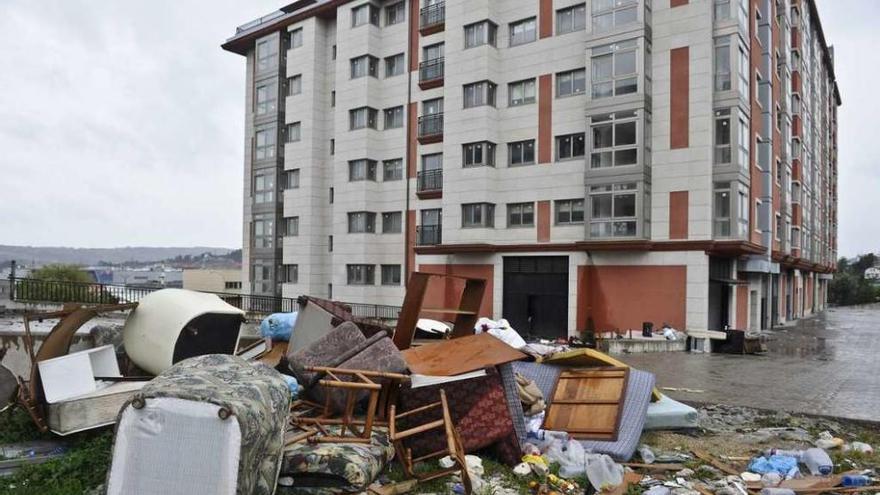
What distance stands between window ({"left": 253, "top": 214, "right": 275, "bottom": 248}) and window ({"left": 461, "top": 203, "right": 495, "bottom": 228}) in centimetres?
1439

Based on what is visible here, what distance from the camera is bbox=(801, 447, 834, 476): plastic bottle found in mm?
7074

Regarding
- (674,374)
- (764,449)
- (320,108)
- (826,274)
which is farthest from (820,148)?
(764,449)

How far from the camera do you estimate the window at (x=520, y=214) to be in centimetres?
2591

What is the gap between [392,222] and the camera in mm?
32438

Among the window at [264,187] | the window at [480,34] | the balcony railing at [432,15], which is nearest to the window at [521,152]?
the window at [480,34]

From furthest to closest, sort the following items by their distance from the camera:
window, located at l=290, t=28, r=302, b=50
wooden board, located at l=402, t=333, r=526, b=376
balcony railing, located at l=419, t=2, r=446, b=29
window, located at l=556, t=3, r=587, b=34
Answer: window, located at l=290, t=28, r=302, b=50 → balcony railing, located at l=419, t=2, r=446, b=29 → window, located at l=556, t=3, r=587, b=34 → wooden board, located at l=402, t=333, r=526, b=376

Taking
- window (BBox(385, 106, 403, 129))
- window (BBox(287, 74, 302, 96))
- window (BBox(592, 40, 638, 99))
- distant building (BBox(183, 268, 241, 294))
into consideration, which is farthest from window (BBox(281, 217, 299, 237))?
distant building (BBox(183, 268, 241, 294))

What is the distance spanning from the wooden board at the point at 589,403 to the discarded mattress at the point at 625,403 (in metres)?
0.11

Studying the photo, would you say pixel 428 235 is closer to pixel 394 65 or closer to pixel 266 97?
pixel 394 65

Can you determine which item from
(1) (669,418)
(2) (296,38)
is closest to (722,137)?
(1) (669,418)

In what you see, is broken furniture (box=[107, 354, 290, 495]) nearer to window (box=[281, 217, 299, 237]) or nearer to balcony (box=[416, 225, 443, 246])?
balcony (box=[416, 225, 443, 246])

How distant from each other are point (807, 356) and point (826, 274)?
41845 mm

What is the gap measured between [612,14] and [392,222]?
1491cm

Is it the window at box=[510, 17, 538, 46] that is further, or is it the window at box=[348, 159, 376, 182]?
the window at box=[348, 159, 376, 182]
